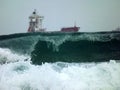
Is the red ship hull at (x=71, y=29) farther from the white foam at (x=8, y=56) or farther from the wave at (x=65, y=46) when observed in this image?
the white foam at (x=8, y=56)

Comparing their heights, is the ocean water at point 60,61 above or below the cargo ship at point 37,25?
below

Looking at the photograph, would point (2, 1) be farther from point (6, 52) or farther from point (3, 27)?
point (6, 52)

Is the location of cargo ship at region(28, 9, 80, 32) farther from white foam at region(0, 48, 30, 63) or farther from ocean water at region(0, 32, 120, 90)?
white foam at region(0, 48, 30, 63)

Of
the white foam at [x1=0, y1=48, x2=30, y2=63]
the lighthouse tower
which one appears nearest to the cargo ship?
the lighthouse tower

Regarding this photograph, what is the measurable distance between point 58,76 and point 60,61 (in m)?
0.13

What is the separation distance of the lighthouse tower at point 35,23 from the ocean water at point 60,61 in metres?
0.05

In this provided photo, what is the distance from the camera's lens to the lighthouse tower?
178cm

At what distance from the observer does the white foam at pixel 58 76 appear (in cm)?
166

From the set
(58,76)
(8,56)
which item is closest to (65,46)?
(58,76)

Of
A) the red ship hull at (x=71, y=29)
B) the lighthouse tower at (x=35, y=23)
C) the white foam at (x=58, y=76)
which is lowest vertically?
the white foam at (x=58, y=76)

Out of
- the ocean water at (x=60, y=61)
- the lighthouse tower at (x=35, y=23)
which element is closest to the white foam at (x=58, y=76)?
the ocean water at (x=60, y=61)

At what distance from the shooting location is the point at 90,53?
181 cm

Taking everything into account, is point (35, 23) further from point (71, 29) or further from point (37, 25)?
point (71, 29)

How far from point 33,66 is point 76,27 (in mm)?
501
